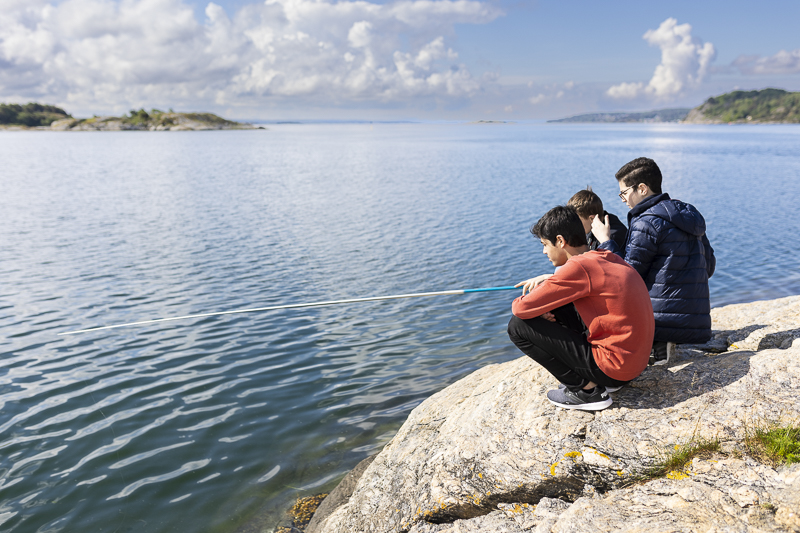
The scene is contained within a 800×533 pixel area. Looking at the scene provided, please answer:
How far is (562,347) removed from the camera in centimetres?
414

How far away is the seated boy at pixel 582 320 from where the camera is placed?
12.8 ft

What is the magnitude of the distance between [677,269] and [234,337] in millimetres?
8151

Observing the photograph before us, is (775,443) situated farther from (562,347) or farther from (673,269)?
(673,269)

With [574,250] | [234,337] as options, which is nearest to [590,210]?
[574,250]

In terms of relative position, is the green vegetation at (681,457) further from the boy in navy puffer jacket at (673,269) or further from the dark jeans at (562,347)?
the boy in navy puffer jacket at (673,269)

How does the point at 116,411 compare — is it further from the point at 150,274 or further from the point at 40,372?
the point at 150,274

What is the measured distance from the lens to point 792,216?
2203cm

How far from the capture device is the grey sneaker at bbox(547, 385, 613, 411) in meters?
4.10

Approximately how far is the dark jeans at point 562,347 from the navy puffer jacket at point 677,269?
1.11 metres

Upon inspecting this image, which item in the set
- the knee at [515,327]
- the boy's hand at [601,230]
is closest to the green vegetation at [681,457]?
the knee at [515,327]

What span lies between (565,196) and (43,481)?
90.1ft

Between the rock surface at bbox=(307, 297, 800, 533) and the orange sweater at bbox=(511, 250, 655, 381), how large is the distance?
0.47m

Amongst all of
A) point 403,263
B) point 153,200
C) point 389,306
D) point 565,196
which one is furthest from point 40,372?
point 565,196

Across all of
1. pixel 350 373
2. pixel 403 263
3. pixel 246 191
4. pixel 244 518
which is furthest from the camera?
pixel 246 191
